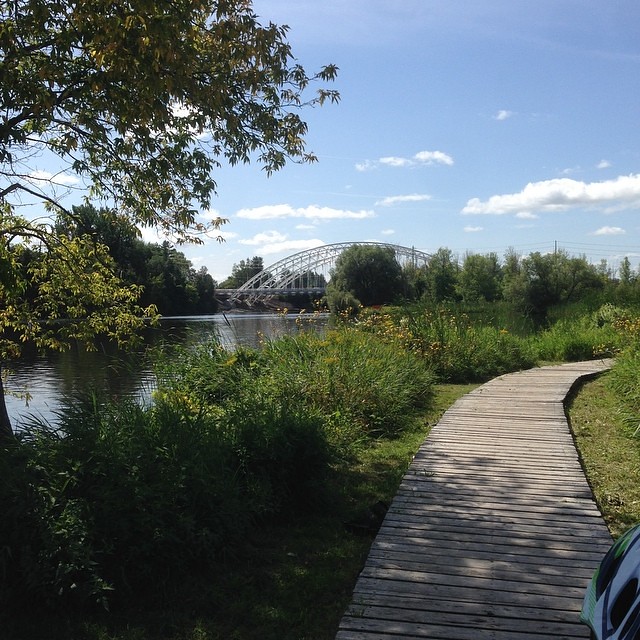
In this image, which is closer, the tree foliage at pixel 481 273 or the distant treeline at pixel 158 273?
the distant treeline at pixel 158 273

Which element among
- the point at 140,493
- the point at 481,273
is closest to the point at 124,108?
the point at 140,493

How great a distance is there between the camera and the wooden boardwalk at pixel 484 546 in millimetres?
3340

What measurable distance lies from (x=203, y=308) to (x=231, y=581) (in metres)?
70.6

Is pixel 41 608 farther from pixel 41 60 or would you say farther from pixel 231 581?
pixel 41 60

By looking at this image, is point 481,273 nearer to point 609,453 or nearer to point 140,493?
point 609,453

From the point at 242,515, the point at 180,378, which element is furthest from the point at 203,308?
the point at 242,515

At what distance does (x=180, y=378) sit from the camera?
9.56 metres

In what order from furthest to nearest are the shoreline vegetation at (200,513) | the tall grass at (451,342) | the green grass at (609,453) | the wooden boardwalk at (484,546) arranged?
the tall grass at (451,342), the green grass at (609,453), the shoreline vegetation at (200,513), the wooden boardwalk at (484,546)

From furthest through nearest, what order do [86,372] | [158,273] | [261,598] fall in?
[158,273] < [86,372] < [261,598]

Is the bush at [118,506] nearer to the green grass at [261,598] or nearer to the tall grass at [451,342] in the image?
the green grass at [261,598]

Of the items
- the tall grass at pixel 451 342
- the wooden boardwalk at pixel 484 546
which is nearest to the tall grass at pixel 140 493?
the wooden boardwalk at pixel 484 546

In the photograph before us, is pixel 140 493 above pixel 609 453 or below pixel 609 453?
above

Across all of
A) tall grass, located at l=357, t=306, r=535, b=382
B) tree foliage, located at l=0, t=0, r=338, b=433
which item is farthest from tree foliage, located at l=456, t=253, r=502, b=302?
tree foliage, located at l=0, t=0, r=338, b=433

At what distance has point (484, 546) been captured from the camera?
432cm
